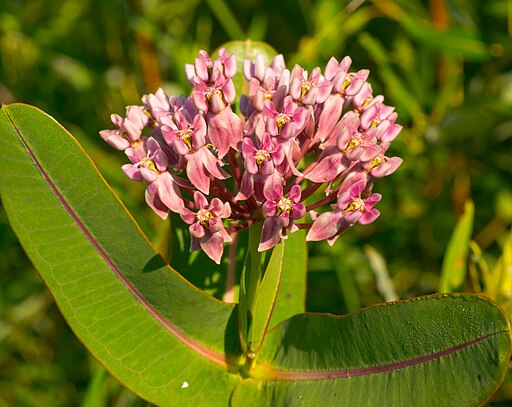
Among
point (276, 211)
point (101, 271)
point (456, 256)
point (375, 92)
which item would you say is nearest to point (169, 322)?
point (101, 271)

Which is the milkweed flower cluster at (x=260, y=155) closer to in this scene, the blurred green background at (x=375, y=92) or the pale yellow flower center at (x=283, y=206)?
the pale yellow flower center at (x=283, y=206)

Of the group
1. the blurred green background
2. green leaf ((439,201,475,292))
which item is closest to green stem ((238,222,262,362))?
green leaf ((439,201,475,292))

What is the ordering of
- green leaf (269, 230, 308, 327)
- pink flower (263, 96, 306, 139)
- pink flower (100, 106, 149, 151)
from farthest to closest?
1. green leaf (269, 230, 308, 327)
2. pink flower (100, 106, 149, 151)
3. pink flower (263, 96, 306, 139)

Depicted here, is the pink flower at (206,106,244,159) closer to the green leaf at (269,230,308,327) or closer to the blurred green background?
the green leaf at (269,230,308,327)

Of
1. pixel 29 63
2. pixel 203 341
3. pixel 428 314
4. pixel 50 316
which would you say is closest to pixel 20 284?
pixel 50 316

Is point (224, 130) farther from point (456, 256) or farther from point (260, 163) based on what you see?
point (456, 256)

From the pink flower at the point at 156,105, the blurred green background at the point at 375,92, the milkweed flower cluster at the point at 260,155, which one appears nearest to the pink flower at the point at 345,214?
the milkweed flower cluster at the point at 260,155
